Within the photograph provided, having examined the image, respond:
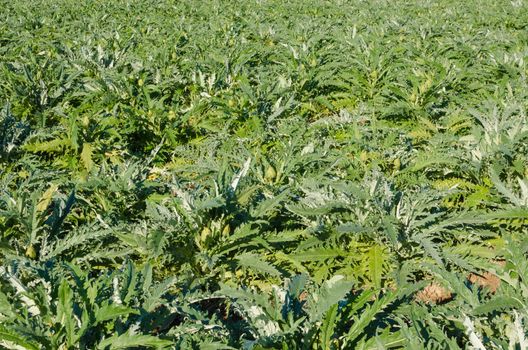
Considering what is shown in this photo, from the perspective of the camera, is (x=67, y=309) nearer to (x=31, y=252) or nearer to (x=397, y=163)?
(x=31, y=252)

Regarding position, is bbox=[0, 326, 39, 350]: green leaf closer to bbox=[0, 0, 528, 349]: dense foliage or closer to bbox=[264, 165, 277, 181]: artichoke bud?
bbox=[0, 0, 528, 349]: dense foliage

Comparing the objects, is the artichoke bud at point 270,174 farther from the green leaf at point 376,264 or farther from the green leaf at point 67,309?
the green leaf at point 67,309

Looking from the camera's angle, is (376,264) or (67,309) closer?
(67,309)

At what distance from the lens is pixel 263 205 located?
10.1 feet

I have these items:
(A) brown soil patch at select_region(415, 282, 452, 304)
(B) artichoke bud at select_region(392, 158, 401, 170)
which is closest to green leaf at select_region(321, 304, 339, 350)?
(A) brown soil patch at select_region(415, 282, 452, 304)

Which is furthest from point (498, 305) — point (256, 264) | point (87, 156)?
point (87, 156)

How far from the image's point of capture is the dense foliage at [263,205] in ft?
6.95

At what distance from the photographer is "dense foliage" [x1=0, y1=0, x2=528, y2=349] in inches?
83.4

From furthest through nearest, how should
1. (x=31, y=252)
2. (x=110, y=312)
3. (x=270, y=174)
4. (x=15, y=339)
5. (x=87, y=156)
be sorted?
(x=87, y=156), (x=270, y=174), (x=31, y=252), (x=110, y=312), (x=15, y=339)

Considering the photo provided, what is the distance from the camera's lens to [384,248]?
307cm

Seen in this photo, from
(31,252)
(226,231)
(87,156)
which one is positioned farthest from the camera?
(87,156)

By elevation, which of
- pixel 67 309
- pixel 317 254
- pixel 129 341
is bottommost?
pixel 317 254

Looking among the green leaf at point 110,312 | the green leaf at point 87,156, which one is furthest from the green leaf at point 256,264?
the green leaf at point 87,156

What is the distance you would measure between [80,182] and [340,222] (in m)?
1.89
